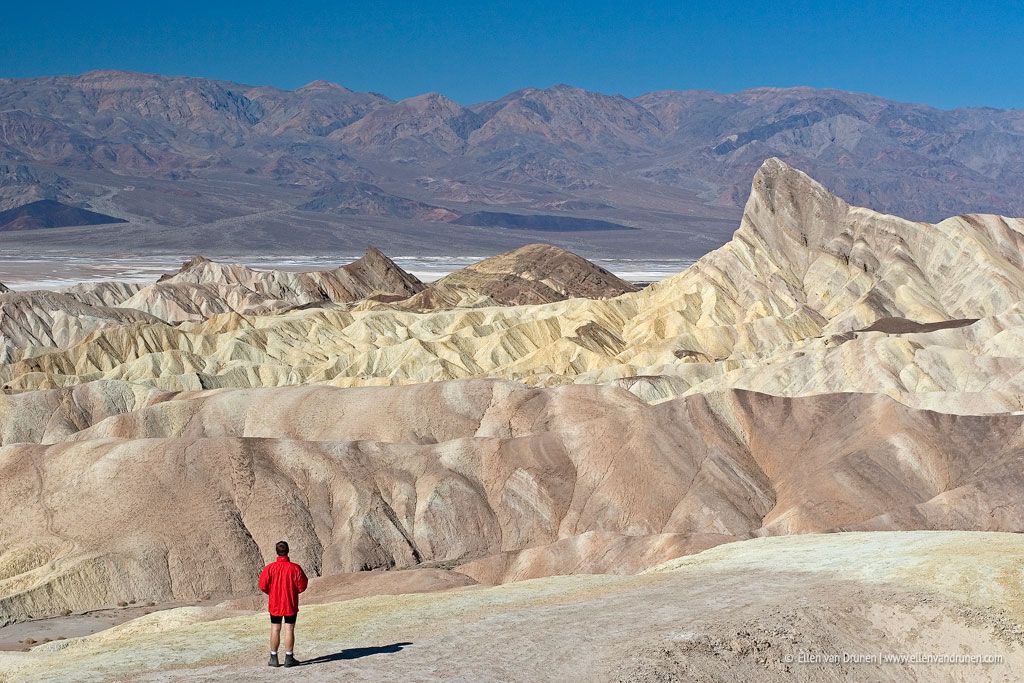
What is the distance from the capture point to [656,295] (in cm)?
11450

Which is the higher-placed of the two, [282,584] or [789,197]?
[789,197]

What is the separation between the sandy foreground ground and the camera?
23.9 m

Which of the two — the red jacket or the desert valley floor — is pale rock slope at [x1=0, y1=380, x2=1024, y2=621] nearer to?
the desert valley floor

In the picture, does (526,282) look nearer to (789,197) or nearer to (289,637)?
(789,197)

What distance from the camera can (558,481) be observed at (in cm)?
5462

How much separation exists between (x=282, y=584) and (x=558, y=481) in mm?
33665

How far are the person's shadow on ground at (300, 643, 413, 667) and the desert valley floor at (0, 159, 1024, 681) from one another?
117mm

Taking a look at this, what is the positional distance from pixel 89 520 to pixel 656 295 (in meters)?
74.4

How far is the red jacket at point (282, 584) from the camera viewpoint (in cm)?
2166

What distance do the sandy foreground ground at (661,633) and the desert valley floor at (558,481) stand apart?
0.31ft

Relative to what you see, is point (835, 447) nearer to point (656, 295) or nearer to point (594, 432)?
point (594, 432)

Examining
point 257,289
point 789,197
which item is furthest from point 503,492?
point 257,289

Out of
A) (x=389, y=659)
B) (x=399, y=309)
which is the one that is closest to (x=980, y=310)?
(x=399, y=309)

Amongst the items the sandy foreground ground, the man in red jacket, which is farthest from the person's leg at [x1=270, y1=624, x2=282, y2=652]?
the man in red jacket
